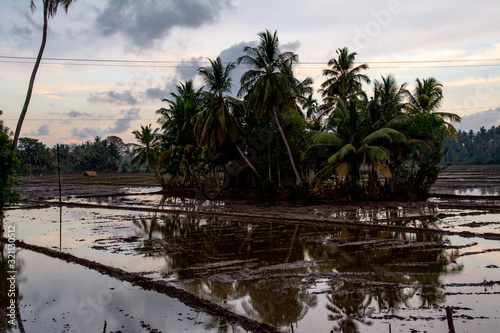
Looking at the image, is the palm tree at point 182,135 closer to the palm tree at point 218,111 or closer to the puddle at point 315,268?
the palm tree at point 218,111

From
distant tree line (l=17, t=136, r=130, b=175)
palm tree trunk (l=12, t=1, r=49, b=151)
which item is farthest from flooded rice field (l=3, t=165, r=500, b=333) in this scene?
distant tree line (l=17, t=136, r=130, b=175)

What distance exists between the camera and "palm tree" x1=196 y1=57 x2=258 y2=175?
78.5 feet

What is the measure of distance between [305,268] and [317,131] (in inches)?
578

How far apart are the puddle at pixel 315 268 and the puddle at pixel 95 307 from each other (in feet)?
0.96

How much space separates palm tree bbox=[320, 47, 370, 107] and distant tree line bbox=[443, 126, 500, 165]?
63396 millimetres

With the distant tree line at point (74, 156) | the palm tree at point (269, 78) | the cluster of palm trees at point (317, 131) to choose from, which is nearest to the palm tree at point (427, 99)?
the cluster of palm trees at point (317, 131)

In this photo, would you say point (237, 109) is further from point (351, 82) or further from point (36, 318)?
point (36, 318)

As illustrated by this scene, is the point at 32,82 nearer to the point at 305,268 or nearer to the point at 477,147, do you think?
the point at 305,268

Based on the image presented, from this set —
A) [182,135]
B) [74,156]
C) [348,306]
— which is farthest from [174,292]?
[74,156]

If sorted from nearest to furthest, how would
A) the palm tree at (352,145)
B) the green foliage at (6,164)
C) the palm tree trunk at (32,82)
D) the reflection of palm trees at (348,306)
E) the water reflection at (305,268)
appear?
the reflection of palm trees at (348,306)
the water reflection at (305,268)
the green foliage at (6,164)
the palm tree trunk at (32,82)
the palm tree at (352,145)

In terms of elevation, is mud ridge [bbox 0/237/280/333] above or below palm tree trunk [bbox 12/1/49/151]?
below

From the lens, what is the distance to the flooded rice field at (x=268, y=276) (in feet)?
19.5

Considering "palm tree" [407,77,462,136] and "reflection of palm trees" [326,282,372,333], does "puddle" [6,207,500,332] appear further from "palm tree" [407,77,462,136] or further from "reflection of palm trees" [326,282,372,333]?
"palm tree" [407,77,462,136]

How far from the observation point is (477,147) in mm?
90000
